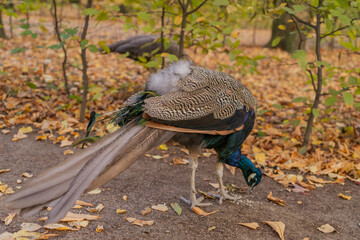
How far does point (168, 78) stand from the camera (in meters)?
3.25

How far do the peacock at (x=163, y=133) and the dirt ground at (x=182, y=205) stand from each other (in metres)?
0.30

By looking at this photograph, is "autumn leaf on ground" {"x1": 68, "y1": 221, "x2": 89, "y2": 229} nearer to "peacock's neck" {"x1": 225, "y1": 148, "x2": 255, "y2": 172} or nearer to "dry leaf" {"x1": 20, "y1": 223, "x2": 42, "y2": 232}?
"dry leaf" {"x1": 20, "y1": 223, "x2": 42, "y2": 232}

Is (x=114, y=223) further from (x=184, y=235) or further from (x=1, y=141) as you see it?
(x=1, y=141)

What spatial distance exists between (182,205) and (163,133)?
→ 955mm

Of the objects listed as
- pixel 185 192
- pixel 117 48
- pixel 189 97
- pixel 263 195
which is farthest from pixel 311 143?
pixel 117 48

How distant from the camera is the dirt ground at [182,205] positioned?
291 cm

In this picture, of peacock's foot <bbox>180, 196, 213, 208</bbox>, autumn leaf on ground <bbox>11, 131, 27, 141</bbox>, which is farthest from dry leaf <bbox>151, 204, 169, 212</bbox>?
autumn leaf on ground <bbox>11, 131, 27, 141</bbox>

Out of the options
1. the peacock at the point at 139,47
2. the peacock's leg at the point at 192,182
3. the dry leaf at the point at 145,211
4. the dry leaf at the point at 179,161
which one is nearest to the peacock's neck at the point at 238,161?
the peacock's leg at the point at 192,182

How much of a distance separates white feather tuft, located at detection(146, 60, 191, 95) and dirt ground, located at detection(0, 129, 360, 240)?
1137mm

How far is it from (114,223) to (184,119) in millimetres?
1080

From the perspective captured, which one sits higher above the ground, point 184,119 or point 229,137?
point 184,119

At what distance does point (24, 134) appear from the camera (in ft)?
15.6

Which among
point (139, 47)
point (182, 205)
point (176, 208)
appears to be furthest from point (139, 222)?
point (139, 47)

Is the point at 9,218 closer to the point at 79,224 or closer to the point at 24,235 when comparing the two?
the point at 24,235
